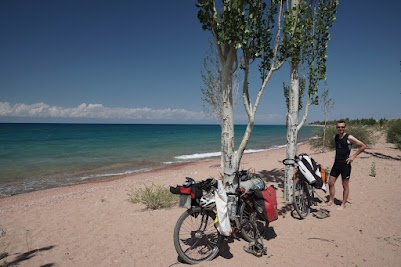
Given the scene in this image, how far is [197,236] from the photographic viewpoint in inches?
154

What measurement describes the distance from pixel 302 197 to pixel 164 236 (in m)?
3.30

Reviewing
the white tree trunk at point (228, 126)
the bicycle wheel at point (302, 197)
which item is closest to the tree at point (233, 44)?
the white tree trunk at point (228, 126)

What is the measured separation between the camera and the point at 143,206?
713cm

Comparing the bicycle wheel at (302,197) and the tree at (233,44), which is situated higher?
the tree at (233,44)

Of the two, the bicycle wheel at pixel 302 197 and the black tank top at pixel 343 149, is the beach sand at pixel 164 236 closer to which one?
the bicycle wheel at pixel 302 197

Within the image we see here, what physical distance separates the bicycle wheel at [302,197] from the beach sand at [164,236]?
0.67 ft

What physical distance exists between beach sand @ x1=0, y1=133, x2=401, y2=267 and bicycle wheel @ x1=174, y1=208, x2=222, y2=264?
20cm

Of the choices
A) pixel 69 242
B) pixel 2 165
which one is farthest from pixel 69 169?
pixel 69 242

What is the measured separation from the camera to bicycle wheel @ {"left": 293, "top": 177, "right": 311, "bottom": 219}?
5.71 metres

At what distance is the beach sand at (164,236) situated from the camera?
4055 mm

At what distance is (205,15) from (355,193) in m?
6.86

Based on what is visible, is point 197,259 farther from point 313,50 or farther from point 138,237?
point 313,50

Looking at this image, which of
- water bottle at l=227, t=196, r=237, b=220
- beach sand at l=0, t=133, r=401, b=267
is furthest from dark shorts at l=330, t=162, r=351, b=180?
water bottle at l=227, t=196, r=237, b=220

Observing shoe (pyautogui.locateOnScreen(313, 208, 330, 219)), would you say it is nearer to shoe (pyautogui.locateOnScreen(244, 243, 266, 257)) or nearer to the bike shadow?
the bike shadow
